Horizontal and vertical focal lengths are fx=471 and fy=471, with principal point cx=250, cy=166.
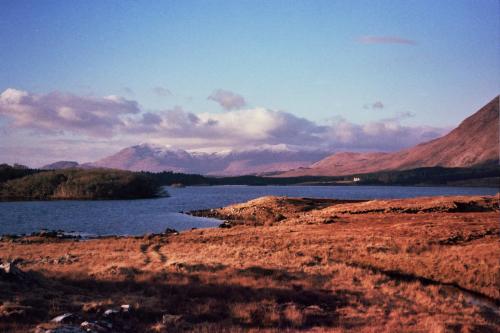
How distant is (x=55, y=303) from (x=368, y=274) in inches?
679

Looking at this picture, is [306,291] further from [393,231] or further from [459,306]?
[393,231]

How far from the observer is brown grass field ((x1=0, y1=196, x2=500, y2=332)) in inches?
680

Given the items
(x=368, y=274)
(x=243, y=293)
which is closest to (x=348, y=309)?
(x=243, y=293)

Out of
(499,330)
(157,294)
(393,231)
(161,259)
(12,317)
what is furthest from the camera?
(393,231)

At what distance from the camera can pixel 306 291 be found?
2291cm

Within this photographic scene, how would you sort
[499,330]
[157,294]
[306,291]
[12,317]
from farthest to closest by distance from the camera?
[306,291]
[157,294]
[499,330]
[12,317]

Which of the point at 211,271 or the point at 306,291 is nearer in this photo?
the point at 306,291

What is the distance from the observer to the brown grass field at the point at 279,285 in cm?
1728

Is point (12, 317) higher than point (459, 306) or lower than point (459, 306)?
higher

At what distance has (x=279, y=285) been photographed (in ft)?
78.4

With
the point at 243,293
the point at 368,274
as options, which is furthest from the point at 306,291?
the point at 368,274

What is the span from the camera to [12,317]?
15750 mm

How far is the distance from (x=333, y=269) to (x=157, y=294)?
11.8 m

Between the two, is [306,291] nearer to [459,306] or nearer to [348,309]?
[348,309]
